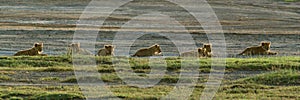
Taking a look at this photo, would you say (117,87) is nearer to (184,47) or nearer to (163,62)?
(163,62)

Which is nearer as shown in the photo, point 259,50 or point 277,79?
point 277,79

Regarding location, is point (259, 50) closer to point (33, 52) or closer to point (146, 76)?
point (33, 52)

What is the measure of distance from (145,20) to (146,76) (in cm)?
2221

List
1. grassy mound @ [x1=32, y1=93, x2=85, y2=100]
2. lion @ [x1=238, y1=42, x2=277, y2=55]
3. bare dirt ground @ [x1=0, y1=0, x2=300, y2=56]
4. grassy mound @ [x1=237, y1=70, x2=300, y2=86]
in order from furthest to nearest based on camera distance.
Result: 1. bare dirt ground @ [x1=0, y1=0, x2=300, y2=56]
2. lion @ [x1=238, y1=42, x2=277, y2=55]
3. grassy mound @ [x1=237, y1=70, x2=300, y2=86]
4. grassy mound @ [x1=32, y1=93, x2=85, y2=100]

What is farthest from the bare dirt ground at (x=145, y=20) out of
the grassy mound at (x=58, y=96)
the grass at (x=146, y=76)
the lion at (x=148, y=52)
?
the grassy mound at (x=58, y=96)

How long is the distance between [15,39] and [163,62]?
426 inches

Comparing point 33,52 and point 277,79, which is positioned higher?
point 277,79

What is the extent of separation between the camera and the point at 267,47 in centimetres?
2395

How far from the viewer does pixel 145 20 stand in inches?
1559

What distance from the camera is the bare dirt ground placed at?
27.9 meters

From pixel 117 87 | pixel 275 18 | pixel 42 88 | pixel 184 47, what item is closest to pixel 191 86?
pixel 117 87

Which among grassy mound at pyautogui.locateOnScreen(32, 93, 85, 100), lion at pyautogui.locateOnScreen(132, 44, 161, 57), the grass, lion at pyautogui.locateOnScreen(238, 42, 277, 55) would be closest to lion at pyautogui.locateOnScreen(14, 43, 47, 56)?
the grass

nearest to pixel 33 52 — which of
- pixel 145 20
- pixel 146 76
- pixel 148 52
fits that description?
pixel 148 52

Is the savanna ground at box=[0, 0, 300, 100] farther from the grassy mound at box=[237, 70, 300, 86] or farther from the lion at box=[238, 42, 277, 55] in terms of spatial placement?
the lion at box=[238, 42, 277, 55]
